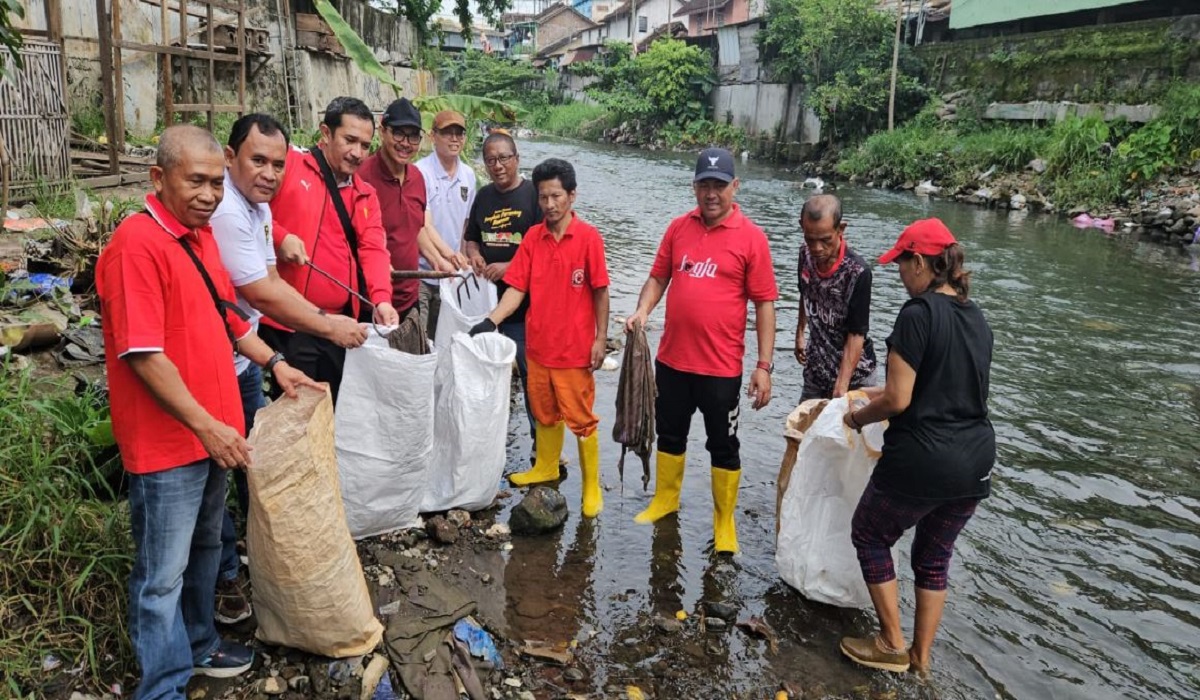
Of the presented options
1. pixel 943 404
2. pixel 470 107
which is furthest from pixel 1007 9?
pixel 943 404

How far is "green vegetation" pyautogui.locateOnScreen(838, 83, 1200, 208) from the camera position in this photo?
15.3 metres

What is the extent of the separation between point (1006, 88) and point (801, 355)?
67.7 feet

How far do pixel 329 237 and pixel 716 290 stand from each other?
177cm

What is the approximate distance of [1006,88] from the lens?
69.1 ft

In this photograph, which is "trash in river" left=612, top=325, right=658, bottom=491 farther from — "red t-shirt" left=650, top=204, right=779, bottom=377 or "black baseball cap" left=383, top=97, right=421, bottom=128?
"black baseball cap" left=383, top=97, right=421, bottom=128

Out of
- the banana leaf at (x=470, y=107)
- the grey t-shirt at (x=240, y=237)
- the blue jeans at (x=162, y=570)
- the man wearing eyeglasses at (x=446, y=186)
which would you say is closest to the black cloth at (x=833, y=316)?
the man wearing eyeglasses at (x=446, y=186)

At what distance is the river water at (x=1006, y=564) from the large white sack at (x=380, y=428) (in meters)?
0.70

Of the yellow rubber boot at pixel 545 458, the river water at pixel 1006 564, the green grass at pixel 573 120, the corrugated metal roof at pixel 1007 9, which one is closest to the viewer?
the river water at pixel 1006 564

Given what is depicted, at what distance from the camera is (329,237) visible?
137 inches

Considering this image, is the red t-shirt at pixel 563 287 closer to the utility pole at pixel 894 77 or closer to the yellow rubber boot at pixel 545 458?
the yellow rubber boot at pixel 545 458

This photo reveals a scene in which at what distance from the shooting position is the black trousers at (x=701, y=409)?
3.84 metres

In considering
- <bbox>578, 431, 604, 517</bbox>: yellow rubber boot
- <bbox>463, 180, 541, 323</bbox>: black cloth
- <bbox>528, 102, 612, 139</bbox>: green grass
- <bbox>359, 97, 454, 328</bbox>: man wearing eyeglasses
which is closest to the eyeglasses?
<bbox>359, 97, 454, 328</bbox>: man wearing eyeglasses

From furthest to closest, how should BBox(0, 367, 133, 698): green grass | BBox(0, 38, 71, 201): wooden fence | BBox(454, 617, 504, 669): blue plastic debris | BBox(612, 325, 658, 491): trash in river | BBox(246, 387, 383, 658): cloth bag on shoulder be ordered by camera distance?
BBox(0, 38, 71, 201): wooden fence, BBox(612, 325, 658, 491): trash in river, BBox(454, 617, 504, 669): blue plastic debris, BBox(0, 367, 133, 698): green grass, BBox(246, 387, 383, 658): cloth bag on shoulder

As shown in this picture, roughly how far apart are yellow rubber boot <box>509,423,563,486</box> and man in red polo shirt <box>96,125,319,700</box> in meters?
2.23
